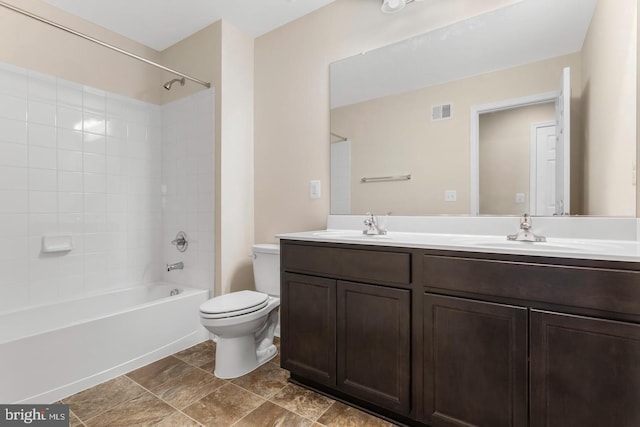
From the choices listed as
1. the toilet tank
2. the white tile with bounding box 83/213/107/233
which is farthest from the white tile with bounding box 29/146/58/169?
the toilet tank

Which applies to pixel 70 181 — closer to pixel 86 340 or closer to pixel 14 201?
pixel 14 201

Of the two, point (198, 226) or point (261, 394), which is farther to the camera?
point (198, 226)

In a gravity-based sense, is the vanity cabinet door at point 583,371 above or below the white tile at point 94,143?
below

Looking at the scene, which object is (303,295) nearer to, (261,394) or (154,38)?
(261,394)

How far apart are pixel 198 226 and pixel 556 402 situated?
235cm

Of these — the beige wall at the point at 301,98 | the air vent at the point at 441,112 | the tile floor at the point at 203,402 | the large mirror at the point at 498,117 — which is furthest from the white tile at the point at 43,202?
the air vent at the point at 441,112

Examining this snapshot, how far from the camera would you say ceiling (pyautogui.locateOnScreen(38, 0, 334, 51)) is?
2.14 m

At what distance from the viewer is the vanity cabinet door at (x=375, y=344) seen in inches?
52.4

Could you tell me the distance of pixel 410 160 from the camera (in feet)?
6.09

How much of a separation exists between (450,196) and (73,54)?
9.23 feet

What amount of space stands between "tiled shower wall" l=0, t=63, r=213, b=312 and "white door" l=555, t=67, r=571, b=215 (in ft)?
7.30

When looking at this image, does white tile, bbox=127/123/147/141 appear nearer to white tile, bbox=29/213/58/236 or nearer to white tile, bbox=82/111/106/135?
white tile, bbox=82/111/106/135

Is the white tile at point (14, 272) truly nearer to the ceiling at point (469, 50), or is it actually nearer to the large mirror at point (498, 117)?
the large mirror at point (498, 117)

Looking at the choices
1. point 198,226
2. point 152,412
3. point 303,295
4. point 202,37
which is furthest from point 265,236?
point 202,37
